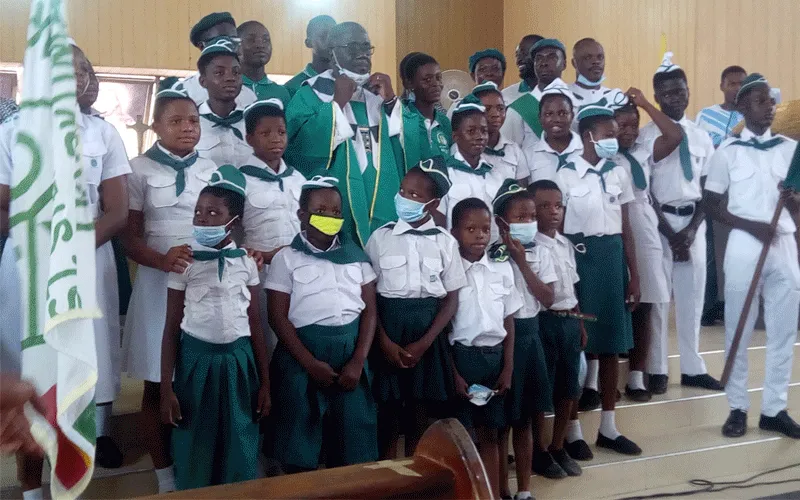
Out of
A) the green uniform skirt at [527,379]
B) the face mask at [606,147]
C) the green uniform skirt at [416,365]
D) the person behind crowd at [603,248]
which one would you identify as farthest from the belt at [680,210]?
the green uniform skirt at [416,365]

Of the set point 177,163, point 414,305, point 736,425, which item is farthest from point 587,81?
point 177,163

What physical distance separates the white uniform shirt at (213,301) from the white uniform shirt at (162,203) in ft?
0.66

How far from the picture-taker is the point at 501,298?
3.32m

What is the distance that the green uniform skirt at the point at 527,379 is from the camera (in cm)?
335

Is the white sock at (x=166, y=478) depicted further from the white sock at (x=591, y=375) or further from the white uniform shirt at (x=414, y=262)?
the white sock at (x=591, y=375)

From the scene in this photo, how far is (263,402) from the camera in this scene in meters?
2.92

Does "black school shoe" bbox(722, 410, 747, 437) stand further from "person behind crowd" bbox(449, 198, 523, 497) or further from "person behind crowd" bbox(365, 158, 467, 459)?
"person behind crowd" bbox(365, 158, 467, 459)

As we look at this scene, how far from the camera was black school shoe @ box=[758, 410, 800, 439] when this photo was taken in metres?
4.38

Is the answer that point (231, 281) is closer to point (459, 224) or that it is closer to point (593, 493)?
point (459, 224)

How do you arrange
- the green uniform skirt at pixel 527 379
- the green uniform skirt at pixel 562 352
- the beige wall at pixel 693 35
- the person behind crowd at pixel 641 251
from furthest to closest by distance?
1. the beige wall at pixel 693 35
2. the person behind crowd at pixel 641 251
3. the green uniform skirt at pixel 562 352
4. the green uniform skirt at pixel 527 379

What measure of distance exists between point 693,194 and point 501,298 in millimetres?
1714

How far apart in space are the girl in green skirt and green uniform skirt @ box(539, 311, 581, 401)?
51.0 inches

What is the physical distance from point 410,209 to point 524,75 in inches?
82.9

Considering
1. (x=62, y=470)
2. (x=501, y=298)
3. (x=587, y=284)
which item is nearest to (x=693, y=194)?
(x=587, y=284)
